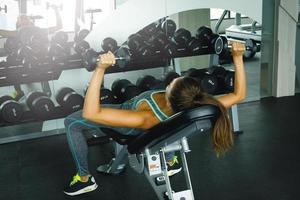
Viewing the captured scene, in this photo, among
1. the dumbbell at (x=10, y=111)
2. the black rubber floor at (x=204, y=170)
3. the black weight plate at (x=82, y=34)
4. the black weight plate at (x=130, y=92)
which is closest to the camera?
the black rubber floor at (x=204, y=170)

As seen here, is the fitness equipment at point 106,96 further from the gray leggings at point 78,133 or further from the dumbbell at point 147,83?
the gray leggings at point 78,133

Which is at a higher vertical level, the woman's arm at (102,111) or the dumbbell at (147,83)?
the woman's arm at (102,111)

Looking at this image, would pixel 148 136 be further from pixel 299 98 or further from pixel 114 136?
pixel 299 98

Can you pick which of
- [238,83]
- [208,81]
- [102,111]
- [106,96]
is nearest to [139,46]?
[106,96]

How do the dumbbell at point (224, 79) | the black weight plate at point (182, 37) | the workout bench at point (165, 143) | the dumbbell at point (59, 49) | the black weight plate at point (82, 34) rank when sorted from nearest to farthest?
the workout bench at point (165, 143)
the dumbbell at point (59, 49)
the dumbbell at point (224, 79)
the black weight plate at point (182, 37)
the black weight plate at point (82, 34)

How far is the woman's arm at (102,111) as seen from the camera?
64.5 inches

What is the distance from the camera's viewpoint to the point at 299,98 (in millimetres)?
4066

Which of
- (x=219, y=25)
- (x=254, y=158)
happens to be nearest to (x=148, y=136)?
(x=254, y=158)

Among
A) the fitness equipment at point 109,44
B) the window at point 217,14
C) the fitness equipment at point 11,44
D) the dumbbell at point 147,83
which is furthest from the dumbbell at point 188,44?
the fitness equipment at point 11,44

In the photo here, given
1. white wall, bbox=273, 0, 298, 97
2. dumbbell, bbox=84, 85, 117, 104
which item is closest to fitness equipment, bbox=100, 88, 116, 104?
dumbbell, bbox=84, 85, 117, 104

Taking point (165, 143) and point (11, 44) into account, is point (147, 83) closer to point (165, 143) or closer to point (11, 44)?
point (11, 44)

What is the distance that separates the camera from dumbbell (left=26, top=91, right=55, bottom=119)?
284cm

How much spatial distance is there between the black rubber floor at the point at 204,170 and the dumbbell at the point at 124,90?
0.44m

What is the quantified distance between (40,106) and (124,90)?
26.2 inches
